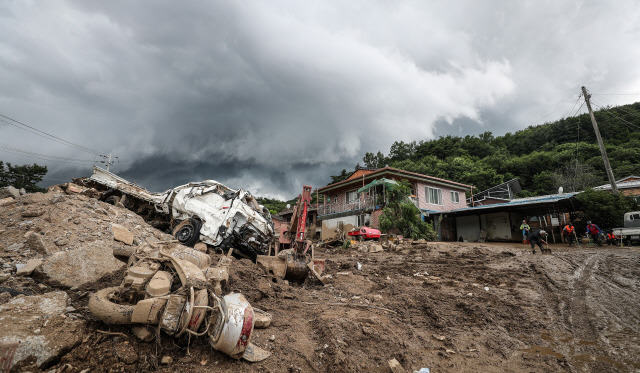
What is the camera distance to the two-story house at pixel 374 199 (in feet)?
72.0

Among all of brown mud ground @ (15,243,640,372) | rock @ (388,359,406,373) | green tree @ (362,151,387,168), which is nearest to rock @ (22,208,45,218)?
brown mud ground @ (15,243,640,372)

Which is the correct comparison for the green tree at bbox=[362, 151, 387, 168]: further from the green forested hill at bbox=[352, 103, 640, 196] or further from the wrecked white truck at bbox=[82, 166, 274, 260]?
the wrecked white truck at bbox=[82, 166, 274, 260]

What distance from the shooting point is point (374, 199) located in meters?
21.8

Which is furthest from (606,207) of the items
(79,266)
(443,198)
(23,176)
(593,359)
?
(23,176)

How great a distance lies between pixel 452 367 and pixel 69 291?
4.58 m

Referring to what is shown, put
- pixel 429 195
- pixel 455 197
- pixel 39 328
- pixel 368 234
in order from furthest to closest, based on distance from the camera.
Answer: pixel 455 197
pixel 429 195
pixel 368 234
pixel 39 328

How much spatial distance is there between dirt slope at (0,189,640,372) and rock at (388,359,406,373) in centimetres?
8

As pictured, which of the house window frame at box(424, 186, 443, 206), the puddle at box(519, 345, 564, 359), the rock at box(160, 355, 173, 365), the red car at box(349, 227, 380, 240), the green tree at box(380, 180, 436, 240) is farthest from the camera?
the house window frame at box(424, 186, 443, 206)

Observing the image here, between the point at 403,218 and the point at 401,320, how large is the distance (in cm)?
1353

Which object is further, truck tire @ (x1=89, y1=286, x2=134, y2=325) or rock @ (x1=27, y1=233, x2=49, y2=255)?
rock @ (x1=27, y1=233, x2=49, y2=255)

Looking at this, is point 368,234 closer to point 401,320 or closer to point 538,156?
point 401,320

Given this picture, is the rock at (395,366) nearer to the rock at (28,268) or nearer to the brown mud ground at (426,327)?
the brown mud ground at (426,327)

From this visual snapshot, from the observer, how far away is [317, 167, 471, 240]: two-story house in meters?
21.9

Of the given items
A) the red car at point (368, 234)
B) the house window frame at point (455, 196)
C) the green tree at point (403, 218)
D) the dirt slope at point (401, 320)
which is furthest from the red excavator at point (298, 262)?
the house window frame at point (455, 196)
